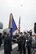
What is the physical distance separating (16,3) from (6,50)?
26.9ft

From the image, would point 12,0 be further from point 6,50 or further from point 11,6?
point 6,50

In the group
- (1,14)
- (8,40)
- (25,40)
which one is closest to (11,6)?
(1,14)

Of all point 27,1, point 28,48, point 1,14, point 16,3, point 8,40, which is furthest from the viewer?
point 27,1

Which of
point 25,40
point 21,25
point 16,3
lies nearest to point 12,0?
point 16,3

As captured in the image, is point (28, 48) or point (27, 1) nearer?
point (28, 48)

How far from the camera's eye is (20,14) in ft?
49.2

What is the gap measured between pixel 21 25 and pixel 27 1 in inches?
107

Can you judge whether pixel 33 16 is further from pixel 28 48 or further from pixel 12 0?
pixel 28 48

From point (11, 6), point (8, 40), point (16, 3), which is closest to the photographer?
point (8, 40)

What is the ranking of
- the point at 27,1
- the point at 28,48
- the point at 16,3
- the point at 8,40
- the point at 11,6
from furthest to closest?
1. the point at 27,1
2. the point at 16,3
3. the point at 11,6
4. the point at 28,48
5. the point at 8,40

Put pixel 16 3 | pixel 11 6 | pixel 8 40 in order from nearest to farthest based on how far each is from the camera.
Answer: pixel 8 40, pixel 11 6, pixel 16 3

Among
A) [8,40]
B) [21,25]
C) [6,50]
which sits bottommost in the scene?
[6,50]

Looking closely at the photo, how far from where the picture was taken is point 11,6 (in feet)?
45.4

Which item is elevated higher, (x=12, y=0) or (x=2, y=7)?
(x=12, y=0)
